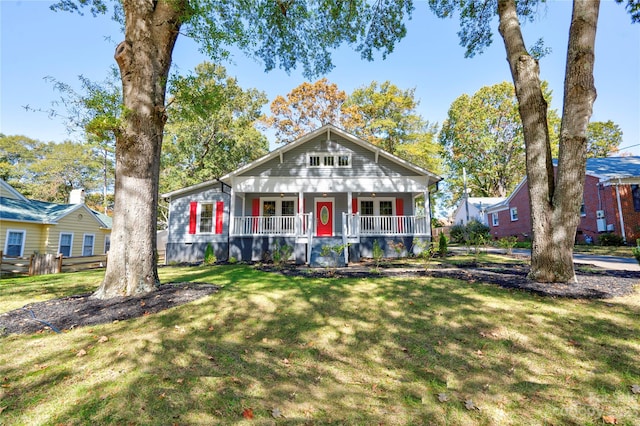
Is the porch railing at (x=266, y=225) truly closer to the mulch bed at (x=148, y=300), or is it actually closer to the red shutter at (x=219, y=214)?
the red shutter at (x=219, y=214)

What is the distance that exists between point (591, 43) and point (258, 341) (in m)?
8.02

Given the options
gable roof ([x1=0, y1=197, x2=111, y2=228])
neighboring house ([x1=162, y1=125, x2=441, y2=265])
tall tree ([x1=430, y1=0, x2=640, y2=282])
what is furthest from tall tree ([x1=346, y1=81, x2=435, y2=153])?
gable roof ([x1=0, y1=197, x2=111, y2=228])

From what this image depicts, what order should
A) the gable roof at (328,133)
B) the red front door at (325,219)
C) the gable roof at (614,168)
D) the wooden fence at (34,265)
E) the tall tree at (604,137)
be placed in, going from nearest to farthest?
the wooden fence at (34,265) → the gable roof at (328,133) → the red front door at (325,219) → the gable roof at (614,168) → the tall tree at (604,137)

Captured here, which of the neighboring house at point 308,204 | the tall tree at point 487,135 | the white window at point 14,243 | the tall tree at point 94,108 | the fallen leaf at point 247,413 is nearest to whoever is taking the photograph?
the fallen leaf at point 247,413

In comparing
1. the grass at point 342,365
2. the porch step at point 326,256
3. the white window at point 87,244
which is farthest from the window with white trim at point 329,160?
the white window at point 87,244

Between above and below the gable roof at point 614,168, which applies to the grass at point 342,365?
below

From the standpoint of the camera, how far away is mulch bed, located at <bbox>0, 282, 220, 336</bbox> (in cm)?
407

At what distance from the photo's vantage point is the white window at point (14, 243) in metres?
14.2

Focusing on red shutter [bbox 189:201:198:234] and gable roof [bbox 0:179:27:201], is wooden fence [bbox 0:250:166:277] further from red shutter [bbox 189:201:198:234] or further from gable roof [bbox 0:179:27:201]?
gable roof [bbox 0:179:27:201]

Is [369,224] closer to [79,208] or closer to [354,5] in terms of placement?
[354,5]

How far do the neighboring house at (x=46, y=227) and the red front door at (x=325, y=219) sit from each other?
48.3 ft

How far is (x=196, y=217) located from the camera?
1495cm

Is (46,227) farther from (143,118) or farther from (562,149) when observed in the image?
(562,149)

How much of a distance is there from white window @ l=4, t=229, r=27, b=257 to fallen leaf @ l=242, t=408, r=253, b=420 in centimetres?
1895
